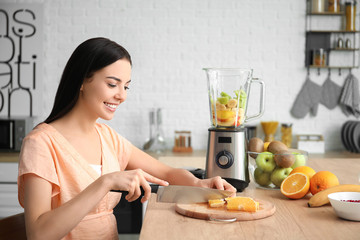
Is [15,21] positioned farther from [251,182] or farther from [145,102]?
[251,182]

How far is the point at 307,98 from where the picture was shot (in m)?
3.76

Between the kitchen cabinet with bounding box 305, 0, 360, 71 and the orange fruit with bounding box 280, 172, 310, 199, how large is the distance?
7.94 ft

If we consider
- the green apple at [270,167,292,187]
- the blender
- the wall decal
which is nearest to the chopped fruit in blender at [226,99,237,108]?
the blender

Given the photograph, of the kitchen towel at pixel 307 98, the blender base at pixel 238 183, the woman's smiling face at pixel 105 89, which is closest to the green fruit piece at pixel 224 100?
the blender base at pixel 238 183

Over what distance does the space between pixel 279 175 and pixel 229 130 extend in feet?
0.80

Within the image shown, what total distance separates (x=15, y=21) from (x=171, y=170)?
265 cm

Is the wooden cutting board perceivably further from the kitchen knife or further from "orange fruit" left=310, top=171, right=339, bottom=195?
"orange fruit" left=310, top=171, right=339, bottom=195

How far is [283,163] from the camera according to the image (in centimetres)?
158

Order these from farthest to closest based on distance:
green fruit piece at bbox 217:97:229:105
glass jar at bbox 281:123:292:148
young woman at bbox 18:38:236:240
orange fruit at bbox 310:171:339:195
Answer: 1. glass jar at bbox 281:123:292:148
2. green fruit piece at bbox 217:97:229:105
3. orange fruit at bbox 310:171:339:195
4. young woman at bbox 18:38:236:240

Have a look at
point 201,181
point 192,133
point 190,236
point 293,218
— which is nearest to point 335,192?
point 293,218

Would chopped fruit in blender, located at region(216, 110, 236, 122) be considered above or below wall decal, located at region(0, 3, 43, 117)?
below

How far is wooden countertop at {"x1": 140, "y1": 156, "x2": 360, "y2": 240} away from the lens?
1.09 meters

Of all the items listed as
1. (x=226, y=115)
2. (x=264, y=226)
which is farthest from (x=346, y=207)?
(x=226, y=115)

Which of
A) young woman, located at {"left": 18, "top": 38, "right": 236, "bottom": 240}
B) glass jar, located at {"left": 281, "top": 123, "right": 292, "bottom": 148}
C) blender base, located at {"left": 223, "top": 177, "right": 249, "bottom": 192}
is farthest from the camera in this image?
glass jar, located at {"left": 281, "top": 123, "right": 292, "bottom": 148}
